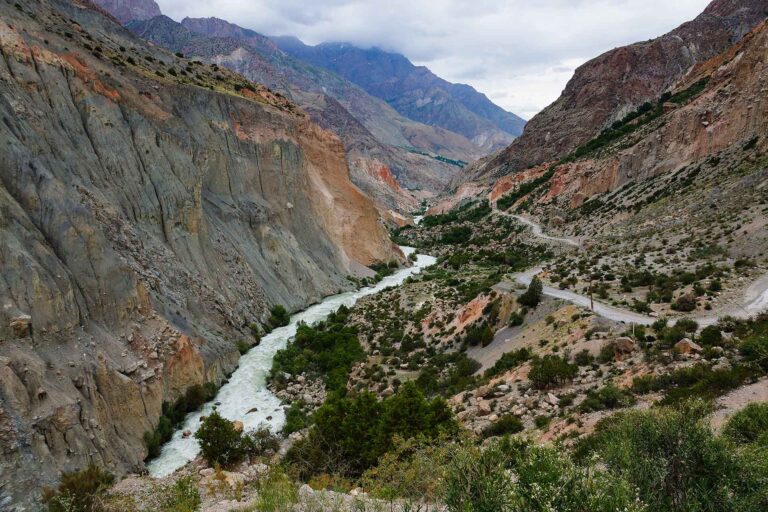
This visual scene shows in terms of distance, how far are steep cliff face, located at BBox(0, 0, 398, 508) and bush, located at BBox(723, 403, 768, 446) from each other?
17066 millimetres

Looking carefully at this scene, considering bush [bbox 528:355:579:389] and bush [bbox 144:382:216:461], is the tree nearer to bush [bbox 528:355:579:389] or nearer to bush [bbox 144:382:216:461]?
bush [bbox 528:355:579:389]

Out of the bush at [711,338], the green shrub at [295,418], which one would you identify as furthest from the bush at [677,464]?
the green shrub at [295,418]

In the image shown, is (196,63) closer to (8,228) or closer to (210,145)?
(210,145)

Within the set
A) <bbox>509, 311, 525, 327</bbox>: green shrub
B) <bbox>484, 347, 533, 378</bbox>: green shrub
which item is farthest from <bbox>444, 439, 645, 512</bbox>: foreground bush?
<bbox>509, 311, 525, 327</bbox>: green shrub

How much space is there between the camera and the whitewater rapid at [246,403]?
60.2 feet

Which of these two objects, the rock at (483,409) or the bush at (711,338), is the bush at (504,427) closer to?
the rock at (483,409)

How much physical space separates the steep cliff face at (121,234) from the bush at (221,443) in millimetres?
2571

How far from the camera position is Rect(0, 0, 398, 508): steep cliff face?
51.8ft

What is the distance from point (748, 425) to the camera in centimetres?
895

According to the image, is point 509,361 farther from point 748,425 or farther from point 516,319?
point 748,425

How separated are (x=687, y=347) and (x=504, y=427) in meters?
6.38

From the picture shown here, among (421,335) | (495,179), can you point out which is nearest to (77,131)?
(421,335)

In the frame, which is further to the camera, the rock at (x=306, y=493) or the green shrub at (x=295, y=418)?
the green shrub at (x=295, y=418)

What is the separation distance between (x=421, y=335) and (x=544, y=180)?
5639 centimetres
